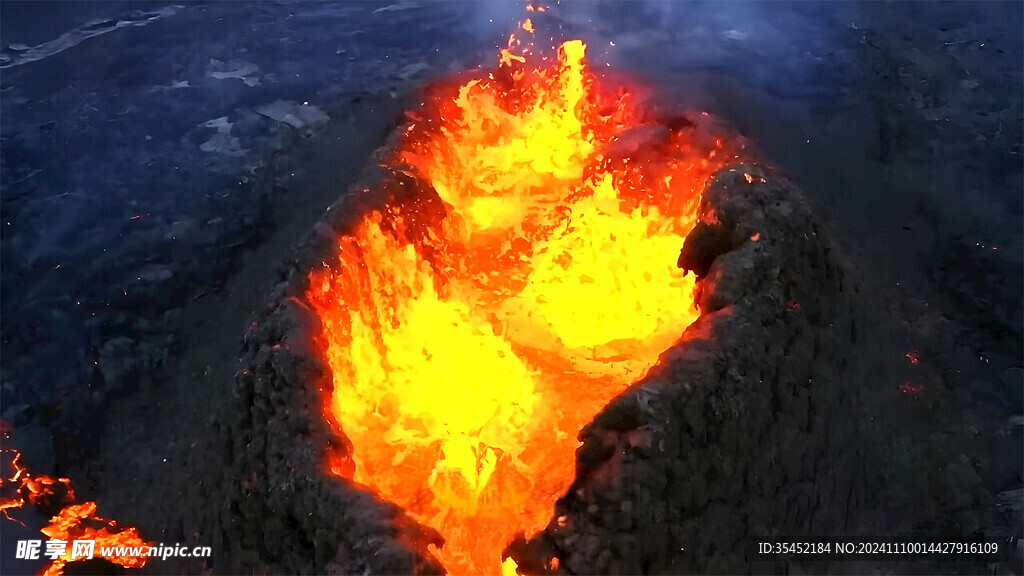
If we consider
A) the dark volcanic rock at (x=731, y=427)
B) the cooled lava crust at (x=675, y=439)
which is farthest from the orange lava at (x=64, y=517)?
the dark volcanic rock at (x=731, y=427)

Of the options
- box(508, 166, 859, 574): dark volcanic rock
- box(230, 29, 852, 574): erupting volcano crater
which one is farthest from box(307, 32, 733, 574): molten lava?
box(508, 166, 859, 574): dark volcanic rock

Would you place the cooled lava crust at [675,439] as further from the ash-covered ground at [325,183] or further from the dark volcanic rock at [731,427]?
the ash-covered ground at [325,183]

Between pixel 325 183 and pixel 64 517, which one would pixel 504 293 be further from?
pixel 64 517

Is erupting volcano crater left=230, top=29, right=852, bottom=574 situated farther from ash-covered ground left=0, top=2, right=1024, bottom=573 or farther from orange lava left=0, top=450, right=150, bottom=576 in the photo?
orange lava left=0, top=450, right=150, bottom=576

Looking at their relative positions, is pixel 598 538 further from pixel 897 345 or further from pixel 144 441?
pixel 144 441

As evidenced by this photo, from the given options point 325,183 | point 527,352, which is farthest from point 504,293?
point 325,183

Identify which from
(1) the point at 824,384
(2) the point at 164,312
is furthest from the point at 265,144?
(1) the point at 824,384
